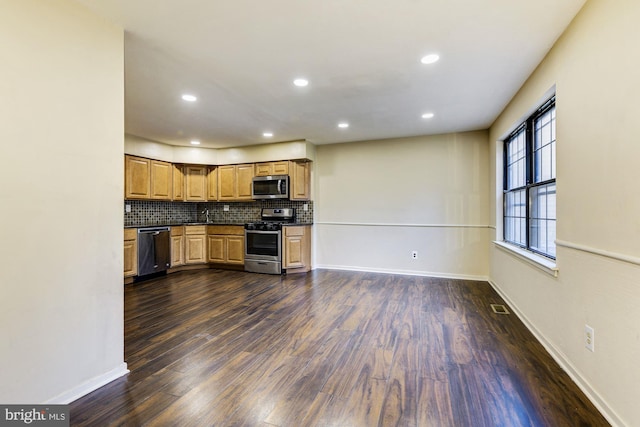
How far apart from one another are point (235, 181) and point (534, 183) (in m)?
4.76

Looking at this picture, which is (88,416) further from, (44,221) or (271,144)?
(271,144)

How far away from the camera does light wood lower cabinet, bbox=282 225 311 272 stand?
507 centimetres

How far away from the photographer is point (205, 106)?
11.1 ft

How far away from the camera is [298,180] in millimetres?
5230

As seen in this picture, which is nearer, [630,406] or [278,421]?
[630,406]

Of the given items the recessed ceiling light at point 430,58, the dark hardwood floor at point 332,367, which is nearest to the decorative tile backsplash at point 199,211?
the dark hardwood floor at point 332,367

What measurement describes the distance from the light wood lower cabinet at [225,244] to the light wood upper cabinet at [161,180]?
102cm

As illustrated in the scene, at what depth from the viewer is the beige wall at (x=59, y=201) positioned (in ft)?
4.68

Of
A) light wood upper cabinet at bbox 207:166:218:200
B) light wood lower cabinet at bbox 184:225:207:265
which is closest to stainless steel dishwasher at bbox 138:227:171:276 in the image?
light wood lower cabinet at bbox 184:225:207:265

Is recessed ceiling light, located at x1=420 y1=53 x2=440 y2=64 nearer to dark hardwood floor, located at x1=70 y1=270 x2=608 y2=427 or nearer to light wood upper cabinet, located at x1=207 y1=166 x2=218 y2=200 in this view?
dark hardwood floor, located at x1=70 y1=270 x2=608 y2=427

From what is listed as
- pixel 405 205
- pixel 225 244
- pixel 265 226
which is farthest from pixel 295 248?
pixel 405 205

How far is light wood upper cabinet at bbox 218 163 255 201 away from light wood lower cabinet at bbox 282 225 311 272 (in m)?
1.18

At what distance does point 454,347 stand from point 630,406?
41.2 inches

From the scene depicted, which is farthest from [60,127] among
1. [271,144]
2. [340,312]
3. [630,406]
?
[271,144]
